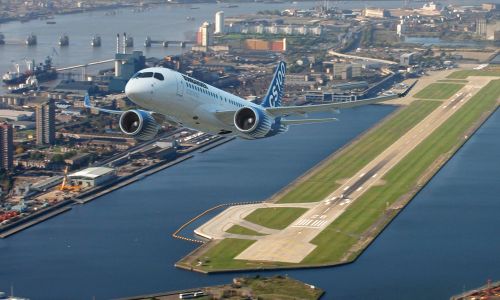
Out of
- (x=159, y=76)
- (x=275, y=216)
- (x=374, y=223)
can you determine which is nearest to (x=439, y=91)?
(x=374, y=223)

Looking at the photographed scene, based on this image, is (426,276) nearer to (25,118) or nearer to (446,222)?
(446,222)

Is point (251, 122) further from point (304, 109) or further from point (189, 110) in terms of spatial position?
point (304, 109)

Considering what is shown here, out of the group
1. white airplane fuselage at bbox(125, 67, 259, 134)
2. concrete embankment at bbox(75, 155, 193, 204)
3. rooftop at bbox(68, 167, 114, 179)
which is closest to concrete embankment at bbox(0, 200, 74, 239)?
concrete embankment at bbox(75, 155, 193, 204)

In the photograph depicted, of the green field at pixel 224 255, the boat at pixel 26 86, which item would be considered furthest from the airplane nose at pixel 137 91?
the boat at pixel 26 86

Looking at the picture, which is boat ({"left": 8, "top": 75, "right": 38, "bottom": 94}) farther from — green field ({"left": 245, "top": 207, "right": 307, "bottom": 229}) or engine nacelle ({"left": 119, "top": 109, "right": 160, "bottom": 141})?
engine nacelle ({"left": 119, "top": 109, "right": 160, "bottom": 141})

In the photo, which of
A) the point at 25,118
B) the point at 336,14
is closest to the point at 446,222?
the point at 25,118

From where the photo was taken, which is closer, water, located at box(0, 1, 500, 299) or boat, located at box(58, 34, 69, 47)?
water, located at box(0, 1, 500, 299)
